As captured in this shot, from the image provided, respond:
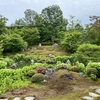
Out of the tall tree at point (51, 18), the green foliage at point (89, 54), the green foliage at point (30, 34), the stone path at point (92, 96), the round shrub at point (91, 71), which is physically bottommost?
the stone path at point (92, 96)

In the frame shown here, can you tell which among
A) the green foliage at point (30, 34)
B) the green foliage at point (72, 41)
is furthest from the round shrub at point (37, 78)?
the green foliage at point (30, 34)

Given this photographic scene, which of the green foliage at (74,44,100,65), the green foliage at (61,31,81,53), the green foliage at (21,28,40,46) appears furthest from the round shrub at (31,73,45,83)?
the green foliage at (21,28,40,46)

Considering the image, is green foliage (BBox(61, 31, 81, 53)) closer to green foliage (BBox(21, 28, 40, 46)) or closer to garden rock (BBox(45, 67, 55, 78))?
green foliage (BBox(21, 28, 40, 46))

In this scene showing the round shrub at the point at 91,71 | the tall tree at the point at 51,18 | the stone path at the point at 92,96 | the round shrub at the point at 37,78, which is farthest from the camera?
the tall tree at the point at 51,18

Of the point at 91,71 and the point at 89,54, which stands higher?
the point at 89,54

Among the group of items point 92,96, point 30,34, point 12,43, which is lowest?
point 92,96

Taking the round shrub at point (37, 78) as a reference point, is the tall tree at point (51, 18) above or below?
above

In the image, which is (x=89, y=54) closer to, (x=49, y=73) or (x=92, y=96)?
(x=49, y=73)

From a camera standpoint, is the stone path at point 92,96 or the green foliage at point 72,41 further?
the green foliage at point 72,41

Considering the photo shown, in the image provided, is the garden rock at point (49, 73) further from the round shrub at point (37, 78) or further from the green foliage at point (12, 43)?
the green foliage at point (12, 43)

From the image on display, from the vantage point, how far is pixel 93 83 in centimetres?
791

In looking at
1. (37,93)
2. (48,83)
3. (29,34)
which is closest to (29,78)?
(48,83)

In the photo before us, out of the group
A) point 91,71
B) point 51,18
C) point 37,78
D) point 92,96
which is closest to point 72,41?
point 51,18

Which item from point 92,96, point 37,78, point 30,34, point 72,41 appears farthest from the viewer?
point 30,34
